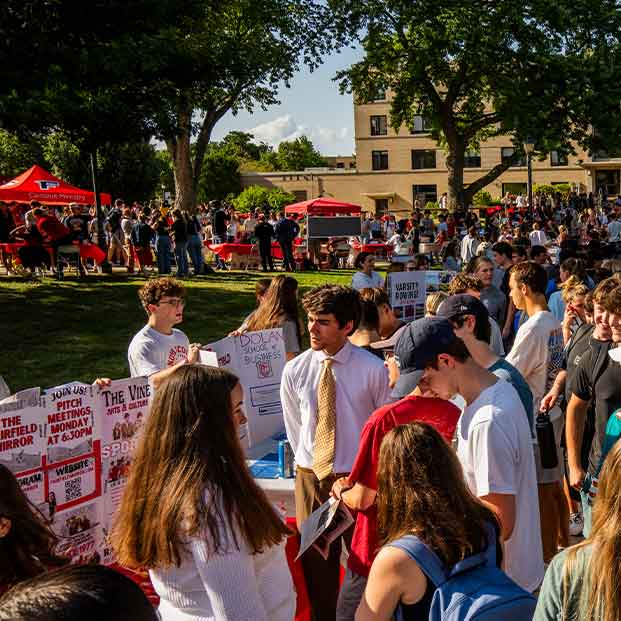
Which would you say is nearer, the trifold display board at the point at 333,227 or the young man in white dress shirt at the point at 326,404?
the young man in white dress shirt at the point at 326,404

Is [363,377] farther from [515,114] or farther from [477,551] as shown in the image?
[515,114]

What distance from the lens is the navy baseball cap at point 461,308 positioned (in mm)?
4598

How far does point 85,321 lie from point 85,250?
16.2ft

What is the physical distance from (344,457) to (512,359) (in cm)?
220

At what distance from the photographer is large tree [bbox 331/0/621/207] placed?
30672 millimetres

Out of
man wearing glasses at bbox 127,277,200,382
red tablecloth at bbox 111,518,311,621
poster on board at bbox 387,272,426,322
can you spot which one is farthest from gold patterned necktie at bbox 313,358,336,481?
poster on board at bbox 387,272,426,322

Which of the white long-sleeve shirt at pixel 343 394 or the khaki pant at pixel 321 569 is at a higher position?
the white long-sleeve shirt at pixel 343 394

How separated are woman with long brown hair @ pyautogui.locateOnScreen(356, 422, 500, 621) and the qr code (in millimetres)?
2403

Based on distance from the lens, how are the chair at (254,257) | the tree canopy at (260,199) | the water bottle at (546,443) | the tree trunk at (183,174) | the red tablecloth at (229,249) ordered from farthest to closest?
the tree canopy at (260,199), the tree trunk at (183,174), the chair at (254,257), the red tablecloth at (229,249), the water bottle at (546,443)

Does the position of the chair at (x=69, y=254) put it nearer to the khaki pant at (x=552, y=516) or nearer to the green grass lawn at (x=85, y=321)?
the green grass lawn at (x=85, y=321)

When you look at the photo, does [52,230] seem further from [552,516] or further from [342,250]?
[552,516]

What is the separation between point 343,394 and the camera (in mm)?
4656

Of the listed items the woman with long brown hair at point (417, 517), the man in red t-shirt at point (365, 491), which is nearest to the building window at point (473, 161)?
the man in red t-shirt at point (365, 491)

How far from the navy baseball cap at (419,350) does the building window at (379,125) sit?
6995 cm
